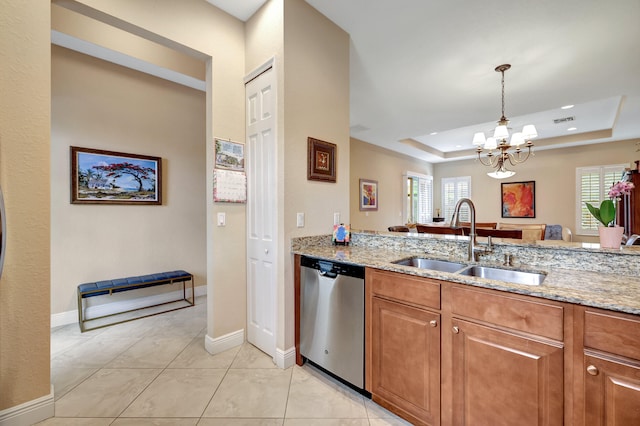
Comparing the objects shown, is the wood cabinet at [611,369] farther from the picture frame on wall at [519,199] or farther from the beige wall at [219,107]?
the picture frame on wall at [519,199]

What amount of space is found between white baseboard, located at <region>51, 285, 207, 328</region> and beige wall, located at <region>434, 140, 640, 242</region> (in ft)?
25.5

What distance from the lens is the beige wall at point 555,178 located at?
238 inches

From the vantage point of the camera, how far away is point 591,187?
6246 mm

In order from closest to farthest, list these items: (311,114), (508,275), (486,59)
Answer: (508,275) < (311,114) < (486,59)

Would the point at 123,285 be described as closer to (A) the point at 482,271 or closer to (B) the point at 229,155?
(B) the point at 229,155

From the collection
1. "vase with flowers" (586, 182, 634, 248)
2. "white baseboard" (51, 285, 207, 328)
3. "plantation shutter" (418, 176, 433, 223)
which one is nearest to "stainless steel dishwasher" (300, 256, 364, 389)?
"vase with flowers" (586, 182, 634, 248)

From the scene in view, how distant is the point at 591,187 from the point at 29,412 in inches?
366

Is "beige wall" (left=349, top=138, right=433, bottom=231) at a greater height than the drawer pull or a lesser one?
greater

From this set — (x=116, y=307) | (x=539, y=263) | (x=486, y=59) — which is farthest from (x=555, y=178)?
(x=116, y=307)

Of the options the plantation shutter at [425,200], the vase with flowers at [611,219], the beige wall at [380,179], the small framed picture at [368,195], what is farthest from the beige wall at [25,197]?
the plantation shutter at [425,200]

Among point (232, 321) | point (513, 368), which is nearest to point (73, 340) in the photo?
point (232, 321)

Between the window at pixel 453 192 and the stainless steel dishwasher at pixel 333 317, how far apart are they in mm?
7225

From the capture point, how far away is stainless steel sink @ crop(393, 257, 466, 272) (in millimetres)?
1846

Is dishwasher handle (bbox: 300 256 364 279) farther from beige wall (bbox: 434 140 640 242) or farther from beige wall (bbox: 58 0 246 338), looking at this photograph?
beige wall (bbox: 434 140 640 242)
